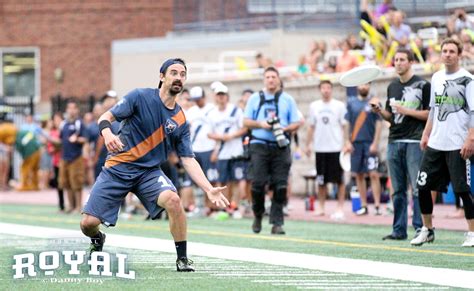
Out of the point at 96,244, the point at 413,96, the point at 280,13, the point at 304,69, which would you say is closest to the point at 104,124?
the point at 96,244

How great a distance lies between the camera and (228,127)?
2159 centimetres

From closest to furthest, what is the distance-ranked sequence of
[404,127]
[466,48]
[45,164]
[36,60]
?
[404,127] → [466,48] → [45,164] → [36,60]

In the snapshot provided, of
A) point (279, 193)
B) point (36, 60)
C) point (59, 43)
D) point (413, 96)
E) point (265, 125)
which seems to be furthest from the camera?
point (36, 60)

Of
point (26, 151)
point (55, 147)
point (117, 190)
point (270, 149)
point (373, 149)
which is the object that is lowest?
point (26, 151)

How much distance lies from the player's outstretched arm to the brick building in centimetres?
→ 3291

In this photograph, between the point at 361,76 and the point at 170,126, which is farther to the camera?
→ the point at 361,76

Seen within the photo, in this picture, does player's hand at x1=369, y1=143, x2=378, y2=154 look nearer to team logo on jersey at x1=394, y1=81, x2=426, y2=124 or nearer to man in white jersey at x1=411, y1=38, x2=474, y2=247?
team logo on jersey at x1=394, y1=81, x2=426, y2=124

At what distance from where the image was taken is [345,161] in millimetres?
21359

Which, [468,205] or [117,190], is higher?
[117,190]

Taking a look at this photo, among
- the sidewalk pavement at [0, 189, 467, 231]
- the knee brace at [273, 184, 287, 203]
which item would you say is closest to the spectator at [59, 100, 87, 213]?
the sidewalk pavement at [0, 189, 467, 231]

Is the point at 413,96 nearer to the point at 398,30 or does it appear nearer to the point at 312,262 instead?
the point at 312,262

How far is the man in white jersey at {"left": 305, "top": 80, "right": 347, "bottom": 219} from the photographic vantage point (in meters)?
20.9

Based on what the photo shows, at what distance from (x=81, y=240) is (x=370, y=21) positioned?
15.6 metres

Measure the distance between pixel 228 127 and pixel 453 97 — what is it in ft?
27.1
